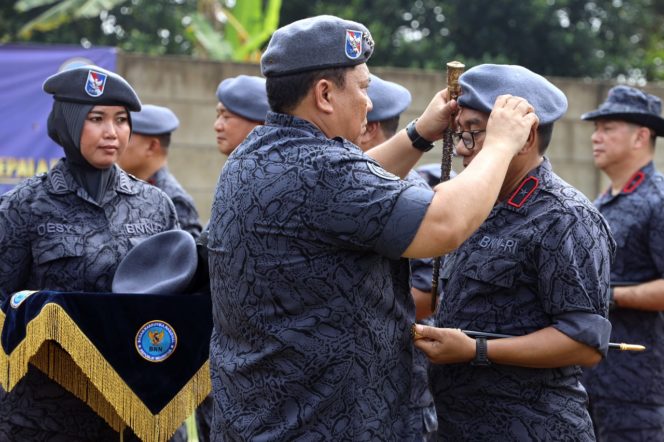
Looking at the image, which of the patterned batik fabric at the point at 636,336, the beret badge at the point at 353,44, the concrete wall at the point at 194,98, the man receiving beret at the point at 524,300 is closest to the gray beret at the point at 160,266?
the man receiving beret at the point at 524,300

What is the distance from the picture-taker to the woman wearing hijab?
3.98 metres

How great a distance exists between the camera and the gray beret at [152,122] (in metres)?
6.61

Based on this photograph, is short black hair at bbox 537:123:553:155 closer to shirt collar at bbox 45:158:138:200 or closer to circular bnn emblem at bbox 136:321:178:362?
circular bnn emblem at bbox 136:321:178:362

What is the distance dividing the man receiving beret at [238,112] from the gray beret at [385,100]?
2.87 ft

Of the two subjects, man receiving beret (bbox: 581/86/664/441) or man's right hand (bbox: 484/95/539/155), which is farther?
man receiving beret (bbox: 581/86/664/441)

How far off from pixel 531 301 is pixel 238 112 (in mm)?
2900

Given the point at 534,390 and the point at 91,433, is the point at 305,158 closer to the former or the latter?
the point at 534,390

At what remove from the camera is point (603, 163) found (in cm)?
585

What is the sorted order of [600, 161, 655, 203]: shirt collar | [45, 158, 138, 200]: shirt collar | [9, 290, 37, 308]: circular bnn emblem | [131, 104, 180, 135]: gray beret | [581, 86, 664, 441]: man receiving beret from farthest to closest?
[131, 104, 180, 135]: gray beret
[600, 161, 655, 203]: shirt collar
[581, 86, 664, 441]: man receiving beret
[45, 158, 138, 200]: shirt collar
[9, 290, 37, 308]: circular bnn emblem

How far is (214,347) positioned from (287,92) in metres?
0.78

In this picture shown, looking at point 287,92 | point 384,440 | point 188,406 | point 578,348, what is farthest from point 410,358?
point 188,406

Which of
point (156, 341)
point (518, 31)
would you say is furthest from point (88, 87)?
point (518, 31)

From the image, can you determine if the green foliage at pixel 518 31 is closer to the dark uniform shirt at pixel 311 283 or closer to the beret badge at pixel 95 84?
the beret badge at pixel 95 84

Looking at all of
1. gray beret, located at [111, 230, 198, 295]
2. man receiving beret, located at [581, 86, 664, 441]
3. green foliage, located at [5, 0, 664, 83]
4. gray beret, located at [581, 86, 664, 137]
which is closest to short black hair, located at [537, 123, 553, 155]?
gray beret, located at [111, 230, 198, 295]
